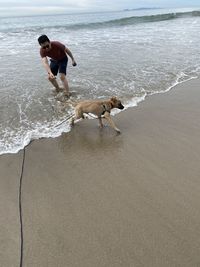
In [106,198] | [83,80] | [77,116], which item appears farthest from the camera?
[83,80]

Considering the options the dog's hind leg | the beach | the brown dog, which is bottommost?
the beach

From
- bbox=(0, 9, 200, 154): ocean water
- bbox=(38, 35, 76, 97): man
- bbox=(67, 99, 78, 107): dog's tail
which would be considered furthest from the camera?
bbox=(38, 35, 76, 97): man

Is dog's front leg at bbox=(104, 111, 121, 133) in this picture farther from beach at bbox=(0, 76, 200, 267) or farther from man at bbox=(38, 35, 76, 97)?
man at bbox=(38, 35, 76, 97)

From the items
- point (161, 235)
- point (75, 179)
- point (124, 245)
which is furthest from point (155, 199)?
point (75, 179)

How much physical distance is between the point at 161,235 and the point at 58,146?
8.66ft

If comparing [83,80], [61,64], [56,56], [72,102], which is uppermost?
[56,56]

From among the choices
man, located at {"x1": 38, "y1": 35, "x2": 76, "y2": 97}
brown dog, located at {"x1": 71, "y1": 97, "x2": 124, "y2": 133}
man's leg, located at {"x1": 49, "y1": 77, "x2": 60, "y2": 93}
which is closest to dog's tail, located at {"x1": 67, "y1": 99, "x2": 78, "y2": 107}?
man, located at {"x1": 38, "y1": 35, "x2": 76, "y2": 97}

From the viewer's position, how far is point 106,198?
3906mm

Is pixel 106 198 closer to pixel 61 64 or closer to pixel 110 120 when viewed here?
pixel 110 120

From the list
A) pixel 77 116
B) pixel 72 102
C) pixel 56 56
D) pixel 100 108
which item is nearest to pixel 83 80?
pixel 56 56

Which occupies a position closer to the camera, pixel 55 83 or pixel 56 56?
pixel 56 56

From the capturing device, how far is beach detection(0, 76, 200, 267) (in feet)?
10.1

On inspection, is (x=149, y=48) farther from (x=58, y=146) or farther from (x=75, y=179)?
(x=75, y=179)

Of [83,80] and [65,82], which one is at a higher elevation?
[65,82]
